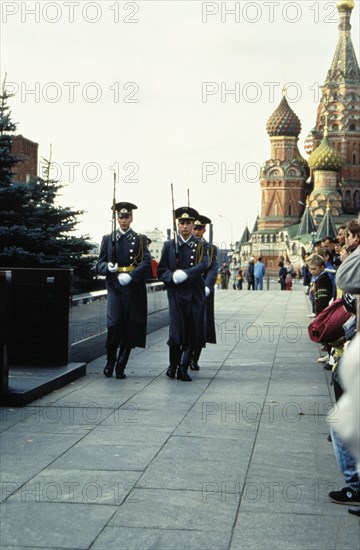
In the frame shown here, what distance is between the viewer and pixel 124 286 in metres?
11.0

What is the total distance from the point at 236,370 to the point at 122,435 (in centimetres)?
471

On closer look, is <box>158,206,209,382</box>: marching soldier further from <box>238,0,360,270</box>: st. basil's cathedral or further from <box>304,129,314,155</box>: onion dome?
<box>304,129,314,155</box>: onion dome

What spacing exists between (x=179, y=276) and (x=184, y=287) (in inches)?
9.3

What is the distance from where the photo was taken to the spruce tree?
1802cm

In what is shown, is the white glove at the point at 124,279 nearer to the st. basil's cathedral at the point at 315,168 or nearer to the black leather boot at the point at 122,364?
the black leather boot at the point at 122,364

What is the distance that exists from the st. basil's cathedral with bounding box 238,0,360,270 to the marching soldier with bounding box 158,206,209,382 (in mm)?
106285

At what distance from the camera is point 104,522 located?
4.99 m

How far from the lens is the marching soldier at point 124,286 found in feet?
36.0

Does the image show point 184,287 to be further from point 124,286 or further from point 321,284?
point 321,284

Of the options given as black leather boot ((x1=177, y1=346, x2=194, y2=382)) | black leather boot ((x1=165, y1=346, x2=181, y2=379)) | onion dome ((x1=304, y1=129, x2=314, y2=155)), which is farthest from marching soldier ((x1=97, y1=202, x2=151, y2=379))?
onion dome ((x1=304, y1=129, x2=314, y2=155))

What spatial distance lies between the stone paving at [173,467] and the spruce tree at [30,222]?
770 cm

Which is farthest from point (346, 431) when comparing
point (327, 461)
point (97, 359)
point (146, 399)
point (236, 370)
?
→ point (97, 359)

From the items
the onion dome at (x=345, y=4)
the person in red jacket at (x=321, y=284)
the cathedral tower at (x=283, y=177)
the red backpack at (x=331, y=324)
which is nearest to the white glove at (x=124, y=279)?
the person in red jacket at (x=321, y=284)

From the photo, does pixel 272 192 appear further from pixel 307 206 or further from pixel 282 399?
pixel 282 399
